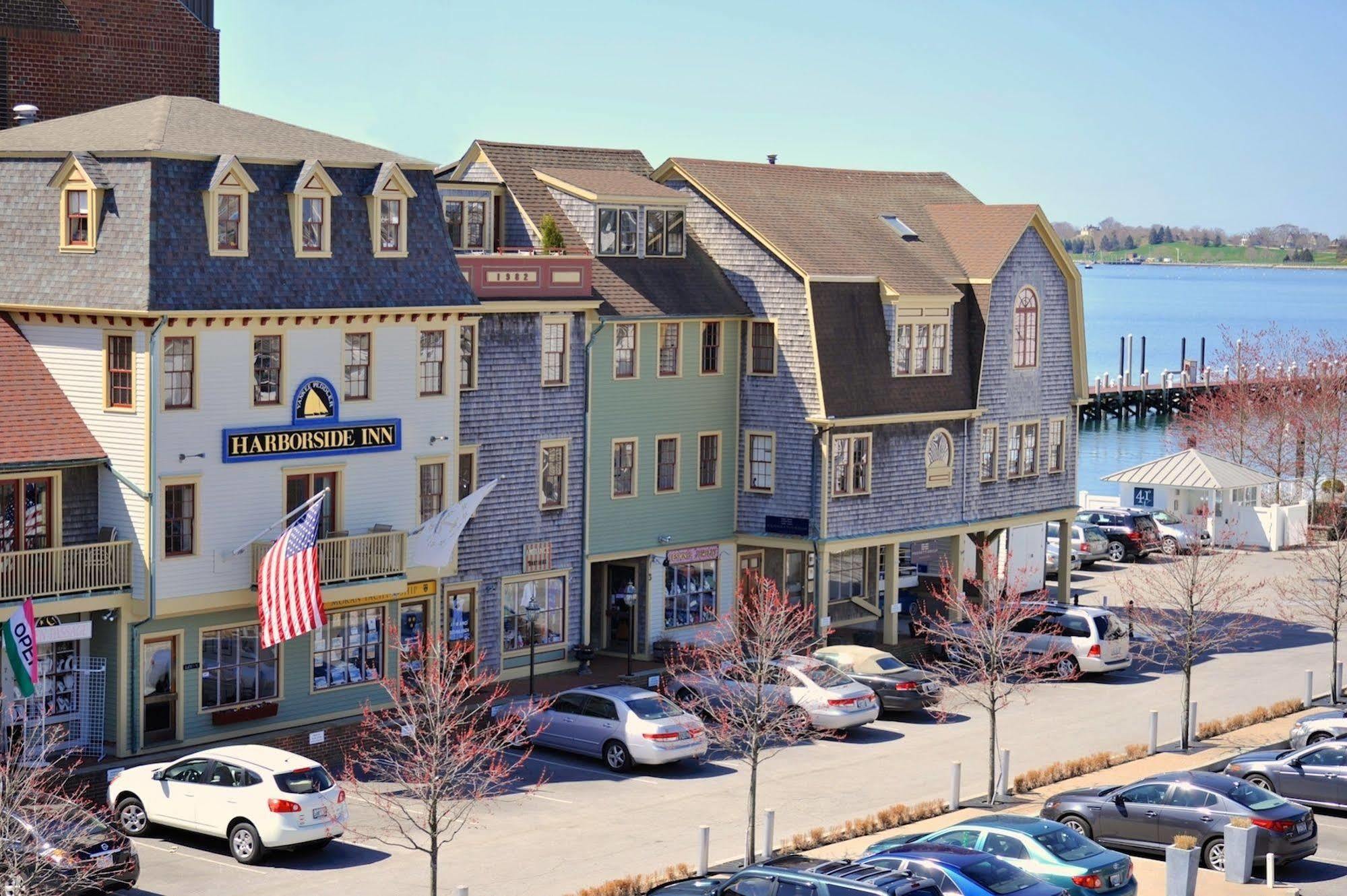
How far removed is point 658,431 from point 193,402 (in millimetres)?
15025

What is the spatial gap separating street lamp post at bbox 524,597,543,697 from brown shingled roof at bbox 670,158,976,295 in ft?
36.3

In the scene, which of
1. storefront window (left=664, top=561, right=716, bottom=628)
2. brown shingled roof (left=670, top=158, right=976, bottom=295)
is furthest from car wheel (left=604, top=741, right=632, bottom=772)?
brown shingled roof (left=670, top=158, right=976, bottom=295)

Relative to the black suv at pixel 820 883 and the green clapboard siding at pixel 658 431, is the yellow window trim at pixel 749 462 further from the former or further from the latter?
the black suv at pixel 820 883

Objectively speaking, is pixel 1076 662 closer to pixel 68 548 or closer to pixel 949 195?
pixel 949 195

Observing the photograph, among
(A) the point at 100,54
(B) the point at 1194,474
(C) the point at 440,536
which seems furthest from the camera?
(B) the point at 1194,474

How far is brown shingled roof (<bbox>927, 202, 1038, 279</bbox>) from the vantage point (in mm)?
55594

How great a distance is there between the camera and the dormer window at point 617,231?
49.8 meters

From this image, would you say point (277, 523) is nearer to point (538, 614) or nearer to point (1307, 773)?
point (538, 614)

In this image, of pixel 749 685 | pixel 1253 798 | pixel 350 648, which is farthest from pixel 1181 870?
pixel 350 648

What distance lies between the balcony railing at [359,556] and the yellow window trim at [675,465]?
33.4 ft

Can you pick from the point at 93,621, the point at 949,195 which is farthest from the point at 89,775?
the point at 949,195

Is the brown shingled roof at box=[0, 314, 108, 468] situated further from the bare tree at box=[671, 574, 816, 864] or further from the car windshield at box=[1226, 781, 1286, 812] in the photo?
the car windshield at box=[1226, 781, 1286, 812]

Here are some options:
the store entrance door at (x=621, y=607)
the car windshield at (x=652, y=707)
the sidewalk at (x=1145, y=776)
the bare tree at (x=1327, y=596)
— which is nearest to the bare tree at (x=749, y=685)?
the car windshield at (x=652, y=707)

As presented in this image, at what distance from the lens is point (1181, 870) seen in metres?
31.0
